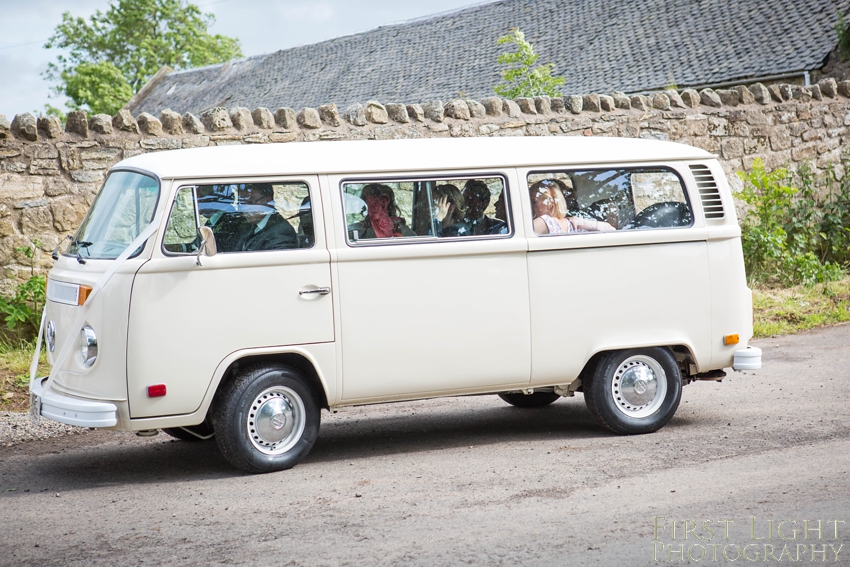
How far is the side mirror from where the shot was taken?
207 inches

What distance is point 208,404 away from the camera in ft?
17.9

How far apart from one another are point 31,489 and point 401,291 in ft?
8.34

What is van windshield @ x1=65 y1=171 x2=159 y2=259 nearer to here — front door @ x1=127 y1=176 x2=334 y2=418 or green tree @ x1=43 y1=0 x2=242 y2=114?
front door @ x1=127 y1=176 x2=334 y2=418

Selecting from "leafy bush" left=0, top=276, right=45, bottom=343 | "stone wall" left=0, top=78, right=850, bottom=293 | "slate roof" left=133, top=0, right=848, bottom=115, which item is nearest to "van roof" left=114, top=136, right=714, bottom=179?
"leafy bush" left=0, top=276, right=45, bottom=343

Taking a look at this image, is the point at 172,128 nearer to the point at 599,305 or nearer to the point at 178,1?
the point at 599,305

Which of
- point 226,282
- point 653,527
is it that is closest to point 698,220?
point 653,527

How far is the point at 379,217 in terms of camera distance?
5855 millimetres

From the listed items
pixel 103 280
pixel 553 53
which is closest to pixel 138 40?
pixel 553 53

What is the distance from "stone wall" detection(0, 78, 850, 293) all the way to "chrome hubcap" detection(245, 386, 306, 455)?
4800 mm

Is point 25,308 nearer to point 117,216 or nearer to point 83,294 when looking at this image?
point 117,216

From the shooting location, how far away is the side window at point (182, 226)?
538 centimetres

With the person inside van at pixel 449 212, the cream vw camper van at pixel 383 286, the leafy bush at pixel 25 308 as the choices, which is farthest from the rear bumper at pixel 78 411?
the leafy bush at pixel 25 308

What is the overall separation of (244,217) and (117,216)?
815mm

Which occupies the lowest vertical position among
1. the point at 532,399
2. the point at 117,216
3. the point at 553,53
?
the point at 532,399
